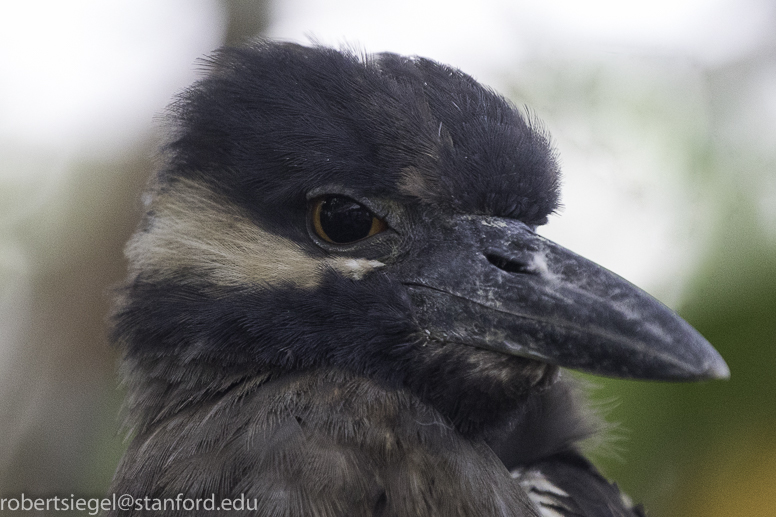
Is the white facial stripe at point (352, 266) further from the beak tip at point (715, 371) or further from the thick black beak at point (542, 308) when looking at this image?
the beak tip at point (715, 371)

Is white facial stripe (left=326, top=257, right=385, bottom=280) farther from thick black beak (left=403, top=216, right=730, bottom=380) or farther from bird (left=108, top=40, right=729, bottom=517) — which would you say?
thick black beak (left=403, top=216, right=730, bottom=380)

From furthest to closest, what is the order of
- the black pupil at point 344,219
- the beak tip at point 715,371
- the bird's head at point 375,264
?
the black pupil at point 344,219 → the bird's head at point 375,264 → the beak tip at point 715,371

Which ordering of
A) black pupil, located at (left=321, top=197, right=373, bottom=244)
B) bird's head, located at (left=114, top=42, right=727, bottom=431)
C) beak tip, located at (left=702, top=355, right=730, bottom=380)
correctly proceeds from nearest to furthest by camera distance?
beak tip, located at (left=702, top=355, right=730, bottom=380) → bird's head, located at (left=114, top=42, right=727, bottom=431) → black pupil, located at (left=321, top=197, right=373, bottom=244)

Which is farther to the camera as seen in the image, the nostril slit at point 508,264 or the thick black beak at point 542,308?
the nostril slit at point 508,264

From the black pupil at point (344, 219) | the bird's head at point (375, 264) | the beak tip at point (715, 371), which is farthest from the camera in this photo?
the black pupil at point (344, 219)

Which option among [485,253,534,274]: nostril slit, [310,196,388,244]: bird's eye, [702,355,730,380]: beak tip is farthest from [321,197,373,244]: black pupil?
[702,355,730,380]: beak tip

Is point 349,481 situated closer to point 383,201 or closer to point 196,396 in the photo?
point 196,396

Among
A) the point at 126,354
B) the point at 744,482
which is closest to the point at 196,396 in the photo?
the point at 126,354

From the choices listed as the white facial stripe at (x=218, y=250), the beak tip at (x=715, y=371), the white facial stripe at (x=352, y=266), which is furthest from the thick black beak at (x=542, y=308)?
the white facial stripe at (x=218, y=250)
